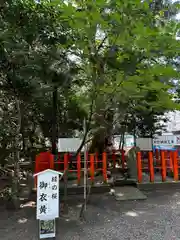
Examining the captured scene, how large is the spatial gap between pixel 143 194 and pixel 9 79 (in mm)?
4734

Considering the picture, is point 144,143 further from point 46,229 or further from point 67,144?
point 46,229

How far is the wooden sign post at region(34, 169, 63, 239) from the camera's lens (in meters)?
3.20

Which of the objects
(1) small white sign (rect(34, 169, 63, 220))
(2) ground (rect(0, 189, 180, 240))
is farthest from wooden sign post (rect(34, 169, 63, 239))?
(2) ground (rect(0, 189, 180, 240))

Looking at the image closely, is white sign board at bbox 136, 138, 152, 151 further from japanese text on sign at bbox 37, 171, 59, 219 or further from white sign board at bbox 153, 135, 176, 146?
japanese text on sign at bbox 37, 171, 59, 219

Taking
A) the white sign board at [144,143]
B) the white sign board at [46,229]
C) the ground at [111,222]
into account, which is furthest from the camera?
the white sign board at [144,143]

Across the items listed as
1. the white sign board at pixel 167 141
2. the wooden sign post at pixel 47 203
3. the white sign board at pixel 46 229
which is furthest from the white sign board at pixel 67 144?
the white sign board at pixel 167 141

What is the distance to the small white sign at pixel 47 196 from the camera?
3230 millimetres

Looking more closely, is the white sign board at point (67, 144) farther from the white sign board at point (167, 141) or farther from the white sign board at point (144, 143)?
the white sign board at point (167, 141)

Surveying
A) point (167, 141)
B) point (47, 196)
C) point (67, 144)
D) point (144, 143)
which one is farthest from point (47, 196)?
point (167, 141)

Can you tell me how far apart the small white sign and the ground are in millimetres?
547

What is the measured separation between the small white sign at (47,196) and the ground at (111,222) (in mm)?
547

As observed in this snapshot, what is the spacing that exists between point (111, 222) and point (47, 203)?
1472 millimetres

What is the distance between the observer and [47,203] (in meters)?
3.30

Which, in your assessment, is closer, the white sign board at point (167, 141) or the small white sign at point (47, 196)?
the small white sign at point (47, 196)
